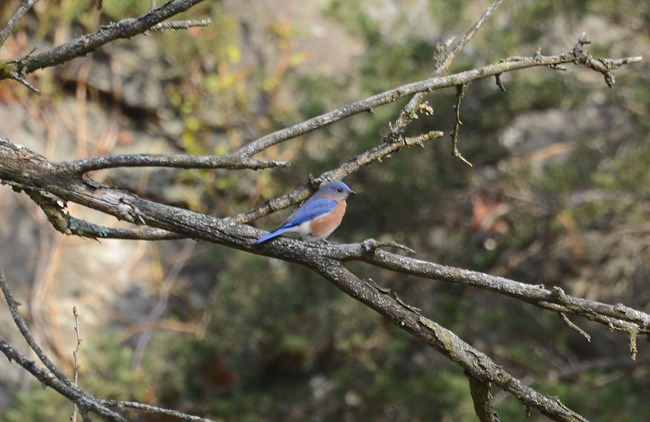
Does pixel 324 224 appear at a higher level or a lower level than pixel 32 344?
higher

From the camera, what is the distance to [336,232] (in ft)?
31.8

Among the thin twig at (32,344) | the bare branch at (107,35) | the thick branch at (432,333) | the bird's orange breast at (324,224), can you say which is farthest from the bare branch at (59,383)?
the bird's orange breast at (324,224)

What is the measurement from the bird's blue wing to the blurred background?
4.43 meters

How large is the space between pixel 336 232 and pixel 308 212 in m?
5.05

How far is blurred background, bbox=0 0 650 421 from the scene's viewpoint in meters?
9.41

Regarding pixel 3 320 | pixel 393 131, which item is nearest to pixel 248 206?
pixel 3 320

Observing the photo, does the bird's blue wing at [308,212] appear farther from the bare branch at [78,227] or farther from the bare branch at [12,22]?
the bare branch at [12,22]

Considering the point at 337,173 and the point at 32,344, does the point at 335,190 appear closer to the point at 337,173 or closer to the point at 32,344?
the point at 337,173

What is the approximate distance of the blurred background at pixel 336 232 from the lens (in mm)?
9406

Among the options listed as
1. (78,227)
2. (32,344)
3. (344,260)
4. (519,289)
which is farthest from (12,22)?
(519,289)

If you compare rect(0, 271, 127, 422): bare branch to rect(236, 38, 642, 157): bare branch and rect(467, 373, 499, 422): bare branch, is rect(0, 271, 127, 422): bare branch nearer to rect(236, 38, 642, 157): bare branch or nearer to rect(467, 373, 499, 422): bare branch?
rect(236, 38, 642, 157): bare branch

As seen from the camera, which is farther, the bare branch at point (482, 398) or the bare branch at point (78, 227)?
the bare branch at point (78, 227)

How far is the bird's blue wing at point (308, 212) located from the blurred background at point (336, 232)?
4430mm

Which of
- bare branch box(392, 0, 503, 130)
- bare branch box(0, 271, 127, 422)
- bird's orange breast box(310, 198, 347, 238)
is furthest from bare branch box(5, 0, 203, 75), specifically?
bird's orange breast box(310, 198, 347, 238)
